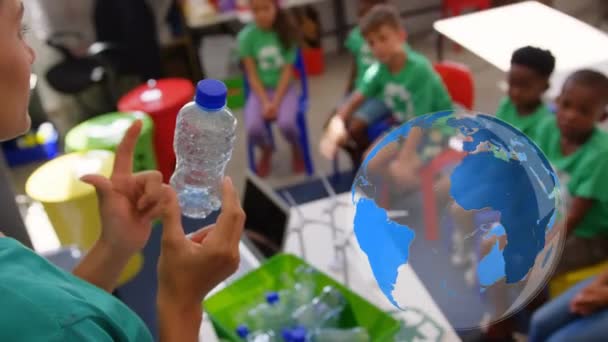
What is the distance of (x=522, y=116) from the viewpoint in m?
1.47

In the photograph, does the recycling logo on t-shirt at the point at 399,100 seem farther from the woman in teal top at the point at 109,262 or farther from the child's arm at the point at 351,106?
the woman in teal top at the point at 109,262

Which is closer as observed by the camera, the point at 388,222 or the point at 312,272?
the point at 388,222

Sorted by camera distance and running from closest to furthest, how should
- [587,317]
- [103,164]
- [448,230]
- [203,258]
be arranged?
1. [203,258]
2. [448,230]
3. [587,317]
4. [103,164]

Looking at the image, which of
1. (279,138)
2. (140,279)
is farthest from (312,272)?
(279,138)

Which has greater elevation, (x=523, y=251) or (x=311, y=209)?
(x=523, y=251)

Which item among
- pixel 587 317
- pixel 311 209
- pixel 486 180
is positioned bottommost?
pixel 587 317

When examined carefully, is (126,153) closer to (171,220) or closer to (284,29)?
(171,220)

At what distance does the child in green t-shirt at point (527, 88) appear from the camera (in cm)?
107

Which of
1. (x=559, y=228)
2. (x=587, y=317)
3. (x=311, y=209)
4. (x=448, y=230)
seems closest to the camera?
(x=559, y=228)

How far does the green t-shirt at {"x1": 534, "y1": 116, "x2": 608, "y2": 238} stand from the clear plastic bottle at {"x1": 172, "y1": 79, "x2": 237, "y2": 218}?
3.07 feet

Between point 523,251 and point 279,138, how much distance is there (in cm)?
337

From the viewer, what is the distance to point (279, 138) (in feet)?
14.0

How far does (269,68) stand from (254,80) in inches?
4.3

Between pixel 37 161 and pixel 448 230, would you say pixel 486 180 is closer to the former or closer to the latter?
pixel 448 230
